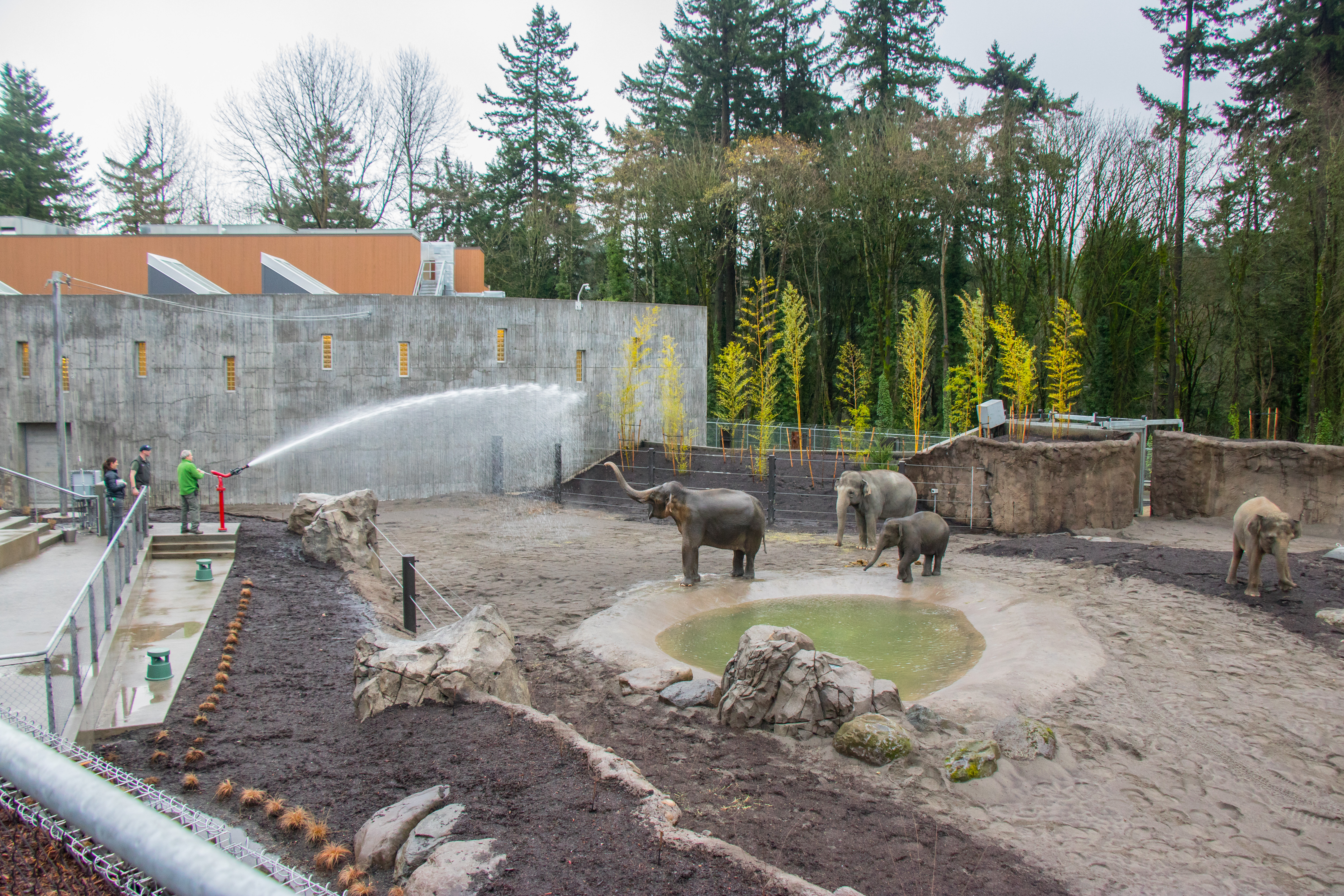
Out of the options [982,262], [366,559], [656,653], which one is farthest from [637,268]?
[656,653]

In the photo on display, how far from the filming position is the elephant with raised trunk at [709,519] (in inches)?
470

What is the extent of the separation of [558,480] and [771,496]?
587cm

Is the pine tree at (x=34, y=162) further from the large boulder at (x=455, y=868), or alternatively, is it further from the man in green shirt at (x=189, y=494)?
the large boulder at (x=455, y=868)

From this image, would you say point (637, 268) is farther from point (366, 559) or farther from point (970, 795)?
point (970, 795)

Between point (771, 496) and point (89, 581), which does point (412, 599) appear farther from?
point (771, 496)

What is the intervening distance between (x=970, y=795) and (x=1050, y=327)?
75.5 feet

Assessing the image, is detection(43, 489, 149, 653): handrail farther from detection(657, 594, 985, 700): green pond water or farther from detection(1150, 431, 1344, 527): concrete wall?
detection(1150, 431, 1344, 527): concrete wall

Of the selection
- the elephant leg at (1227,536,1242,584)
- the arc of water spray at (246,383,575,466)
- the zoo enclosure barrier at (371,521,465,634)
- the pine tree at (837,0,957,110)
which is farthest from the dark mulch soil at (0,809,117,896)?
the pine tree at (837,0,957,110)

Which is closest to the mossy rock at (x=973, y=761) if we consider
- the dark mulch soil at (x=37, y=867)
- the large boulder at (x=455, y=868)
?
the large boulder at (x=455, y=868)

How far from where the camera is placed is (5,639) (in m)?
7.85

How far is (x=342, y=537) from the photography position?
12875 mm

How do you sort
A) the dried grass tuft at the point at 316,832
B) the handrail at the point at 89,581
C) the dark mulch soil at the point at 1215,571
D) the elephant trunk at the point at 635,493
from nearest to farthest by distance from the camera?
1. the dried grass tuft at the point at 316,832
2. the handrail at the point at 89,581
3. the dark mulch soil at the point at 1215,571
4. the elephant trunk at the point at 635,493

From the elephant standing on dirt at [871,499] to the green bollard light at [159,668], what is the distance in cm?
1059

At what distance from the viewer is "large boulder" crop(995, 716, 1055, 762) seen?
6.26 metres
